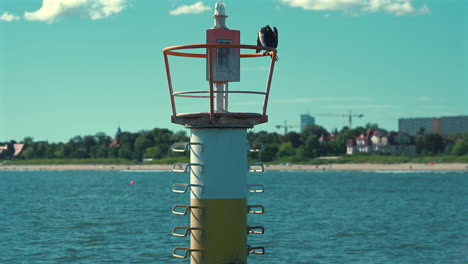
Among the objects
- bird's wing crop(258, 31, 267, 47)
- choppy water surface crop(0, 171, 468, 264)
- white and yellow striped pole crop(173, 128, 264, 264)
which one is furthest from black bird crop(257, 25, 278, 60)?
choppy water surface crop(0, 171, 468, 264)

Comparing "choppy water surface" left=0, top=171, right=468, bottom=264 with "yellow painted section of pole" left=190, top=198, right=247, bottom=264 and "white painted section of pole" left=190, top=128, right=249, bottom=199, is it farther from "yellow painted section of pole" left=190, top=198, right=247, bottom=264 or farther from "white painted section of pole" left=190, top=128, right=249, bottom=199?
"white painted section of pole" left=190, top=128, right=249, bottom=199

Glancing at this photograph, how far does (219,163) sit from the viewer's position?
33.8ft

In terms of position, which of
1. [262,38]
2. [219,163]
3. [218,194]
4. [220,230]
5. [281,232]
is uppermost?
[262,38]

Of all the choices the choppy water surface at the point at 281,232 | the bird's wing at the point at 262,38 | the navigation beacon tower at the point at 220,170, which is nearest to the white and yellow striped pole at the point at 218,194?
the navigation beacon tower at the point at 220,170

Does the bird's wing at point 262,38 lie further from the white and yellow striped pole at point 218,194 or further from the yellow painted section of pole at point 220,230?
the yellow painted section of pole at point 220,230

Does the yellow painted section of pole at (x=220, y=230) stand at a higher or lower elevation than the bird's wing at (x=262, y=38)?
lower

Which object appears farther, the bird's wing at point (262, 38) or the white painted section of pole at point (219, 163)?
the bird's wing at point (262, 38)

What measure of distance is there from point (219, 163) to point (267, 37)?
6.81 ft

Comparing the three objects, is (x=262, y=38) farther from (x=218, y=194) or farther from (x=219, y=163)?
(x=218, y=194)

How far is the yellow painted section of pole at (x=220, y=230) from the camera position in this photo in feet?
34.0

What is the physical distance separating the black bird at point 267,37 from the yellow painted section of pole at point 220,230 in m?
2.41

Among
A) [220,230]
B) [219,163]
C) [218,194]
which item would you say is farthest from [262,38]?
[220,230]

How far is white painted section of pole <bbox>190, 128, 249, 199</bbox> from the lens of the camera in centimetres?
1032

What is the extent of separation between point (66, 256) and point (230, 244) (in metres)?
43.6
